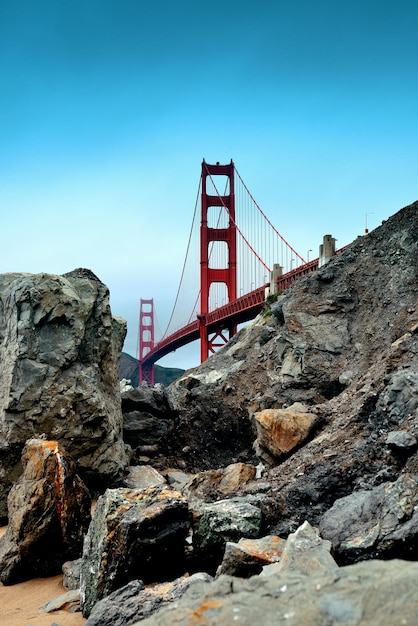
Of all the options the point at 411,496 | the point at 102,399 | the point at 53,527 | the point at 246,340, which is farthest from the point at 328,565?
the point at 246,340

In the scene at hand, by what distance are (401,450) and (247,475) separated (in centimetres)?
203

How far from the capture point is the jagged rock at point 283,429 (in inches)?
228

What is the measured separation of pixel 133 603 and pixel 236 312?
19736 mm

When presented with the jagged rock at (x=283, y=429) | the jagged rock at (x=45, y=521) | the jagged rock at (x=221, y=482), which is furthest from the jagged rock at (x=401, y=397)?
the jagged rock at (x=45, y=521)

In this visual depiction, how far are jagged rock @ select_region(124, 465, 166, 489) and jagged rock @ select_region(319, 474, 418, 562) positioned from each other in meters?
3.88

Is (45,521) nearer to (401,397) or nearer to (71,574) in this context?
(71,574)

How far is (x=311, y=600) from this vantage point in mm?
1438

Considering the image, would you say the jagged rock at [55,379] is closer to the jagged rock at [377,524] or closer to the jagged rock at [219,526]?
the jagged rock at [219,526]

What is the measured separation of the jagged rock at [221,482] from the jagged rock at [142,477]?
133 cm

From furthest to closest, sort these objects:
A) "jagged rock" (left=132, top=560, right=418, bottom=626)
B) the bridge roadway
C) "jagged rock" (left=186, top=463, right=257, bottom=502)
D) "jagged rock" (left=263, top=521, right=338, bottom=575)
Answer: the bridge roadway → "jagged rock" (left=186, top=463, right=257, bottom=502) → "jagged rock" (left=263, top=521, right=338, bottom=575) → "jagged rock" (left=132, top=560, right=418, bottom=626)

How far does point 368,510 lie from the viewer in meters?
3.34

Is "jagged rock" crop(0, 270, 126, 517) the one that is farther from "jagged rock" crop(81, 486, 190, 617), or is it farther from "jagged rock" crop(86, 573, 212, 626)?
"jagged rock" crop(86, 573, 212, 626)

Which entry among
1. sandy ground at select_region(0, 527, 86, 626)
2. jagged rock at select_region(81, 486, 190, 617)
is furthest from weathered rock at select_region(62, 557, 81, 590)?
jagged rock at select_region(81, 486, 190, 617)

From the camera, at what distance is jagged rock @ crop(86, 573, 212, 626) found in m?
2.68
